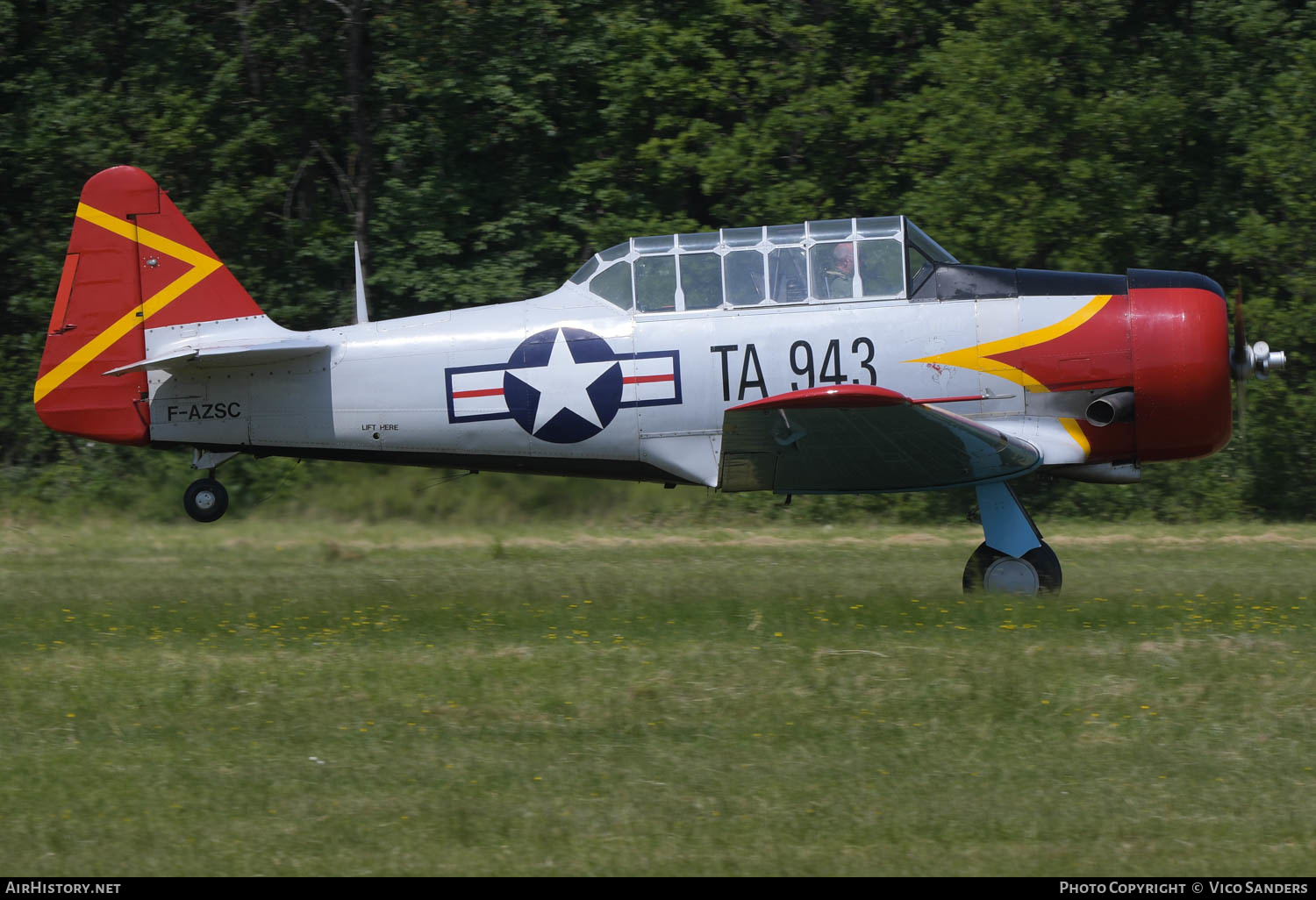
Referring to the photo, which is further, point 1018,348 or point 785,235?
point 785,235

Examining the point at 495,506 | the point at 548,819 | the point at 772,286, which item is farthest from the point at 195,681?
the point at 495,506

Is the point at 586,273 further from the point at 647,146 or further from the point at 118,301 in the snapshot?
the point at 647,146

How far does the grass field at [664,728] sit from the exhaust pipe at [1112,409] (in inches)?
47.5

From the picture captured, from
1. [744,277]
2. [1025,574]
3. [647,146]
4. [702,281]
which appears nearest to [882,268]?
[744,277]

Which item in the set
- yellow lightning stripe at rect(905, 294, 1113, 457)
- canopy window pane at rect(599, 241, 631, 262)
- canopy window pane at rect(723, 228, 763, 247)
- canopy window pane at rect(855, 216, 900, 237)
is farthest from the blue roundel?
yellow lightning stripe at rect(905, 294, 1113, 457)

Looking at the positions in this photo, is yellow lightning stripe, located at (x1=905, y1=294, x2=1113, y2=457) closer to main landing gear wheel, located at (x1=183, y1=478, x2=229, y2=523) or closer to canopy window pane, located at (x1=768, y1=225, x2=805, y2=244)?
canopy window pane, located at (x1=768, y1=225, x2=805, y2=244)

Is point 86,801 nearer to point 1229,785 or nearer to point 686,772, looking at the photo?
point 686,772

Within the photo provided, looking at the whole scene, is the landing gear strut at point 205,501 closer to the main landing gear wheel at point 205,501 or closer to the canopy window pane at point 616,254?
the main landing gear wheel at point 205,501

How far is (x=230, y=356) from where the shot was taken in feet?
31.0

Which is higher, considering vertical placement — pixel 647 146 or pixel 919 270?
pixel 647 146

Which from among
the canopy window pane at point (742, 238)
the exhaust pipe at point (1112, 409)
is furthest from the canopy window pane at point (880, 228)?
the exhaust pipe at point (1112, 409)

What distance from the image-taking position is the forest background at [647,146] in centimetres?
1600

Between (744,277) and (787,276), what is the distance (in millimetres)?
294

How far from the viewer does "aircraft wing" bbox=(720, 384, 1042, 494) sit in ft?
25.8
